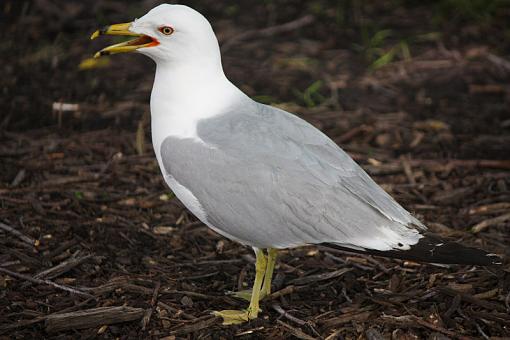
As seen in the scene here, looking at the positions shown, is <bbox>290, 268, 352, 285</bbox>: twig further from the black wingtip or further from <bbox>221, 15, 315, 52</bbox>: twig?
<bbox>221, 15, 315, 52</bbox>: twig

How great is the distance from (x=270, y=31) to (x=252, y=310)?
4.21m

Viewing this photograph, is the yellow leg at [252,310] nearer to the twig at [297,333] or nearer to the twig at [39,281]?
the twig at [297,333]

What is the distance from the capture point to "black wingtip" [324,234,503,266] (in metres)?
3.57

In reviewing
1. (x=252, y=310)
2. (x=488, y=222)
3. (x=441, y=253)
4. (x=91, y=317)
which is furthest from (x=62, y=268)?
(x=488, y=222)

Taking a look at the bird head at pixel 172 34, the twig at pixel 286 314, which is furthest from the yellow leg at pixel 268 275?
the bird head at pixel 172 34

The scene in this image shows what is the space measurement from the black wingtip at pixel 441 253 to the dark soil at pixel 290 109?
15.4 inches

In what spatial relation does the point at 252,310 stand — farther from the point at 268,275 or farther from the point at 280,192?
the point at 280,192

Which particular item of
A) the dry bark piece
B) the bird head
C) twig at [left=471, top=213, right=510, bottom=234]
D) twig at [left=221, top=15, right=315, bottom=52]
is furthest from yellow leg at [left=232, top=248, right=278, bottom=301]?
twig at [left=221, top=15, right=315, bottom=52]

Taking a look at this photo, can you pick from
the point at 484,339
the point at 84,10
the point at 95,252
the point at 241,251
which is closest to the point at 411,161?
the point at 241,251

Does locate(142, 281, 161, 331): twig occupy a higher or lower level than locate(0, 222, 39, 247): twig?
lower

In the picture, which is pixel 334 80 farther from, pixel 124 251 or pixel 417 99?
pixel 124 251

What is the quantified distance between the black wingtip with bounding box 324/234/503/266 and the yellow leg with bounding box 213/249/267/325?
0.52m

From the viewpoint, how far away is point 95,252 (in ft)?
14.6

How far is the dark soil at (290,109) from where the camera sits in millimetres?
3953
